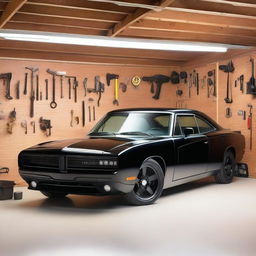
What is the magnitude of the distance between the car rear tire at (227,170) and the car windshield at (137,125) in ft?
4.86

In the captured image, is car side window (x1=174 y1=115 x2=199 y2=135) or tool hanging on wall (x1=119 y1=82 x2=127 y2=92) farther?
tool hanging on wall (x1=119 y1=82 x2=127 y2=92)

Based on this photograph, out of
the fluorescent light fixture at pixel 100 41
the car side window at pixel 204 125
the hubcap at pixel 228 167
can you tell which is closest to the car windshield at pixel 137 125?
the car side window at pixel 204 125

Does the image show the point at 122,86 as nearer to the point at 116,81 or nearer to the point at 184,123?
the point at 116,81

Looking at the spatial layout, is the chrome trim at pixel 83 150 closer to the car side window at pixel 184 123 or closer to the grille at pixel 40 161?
the grille at pixel 40 161

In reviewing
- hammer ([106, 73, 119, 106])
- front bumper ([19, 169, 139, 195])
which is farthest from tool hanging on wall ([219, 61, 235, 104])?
front bumper ([19, 169, 139, 195])

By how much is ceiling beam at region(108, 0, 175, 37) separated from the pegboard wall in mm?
2203

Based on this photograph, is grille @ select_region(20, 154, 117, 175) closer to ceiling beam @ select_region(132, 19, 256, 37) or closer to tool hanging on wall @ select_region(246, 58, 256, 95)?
ceiling beam @ select_region(132, 19, 256, 37)

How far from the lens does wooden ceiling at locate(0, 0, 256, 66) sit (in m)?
5.42

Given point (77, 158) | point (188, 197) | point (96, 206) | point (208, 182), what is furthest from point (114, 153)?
point (208, 182)

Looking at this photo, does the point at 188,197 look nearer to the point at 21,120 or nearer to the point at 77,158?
the point at 77,158

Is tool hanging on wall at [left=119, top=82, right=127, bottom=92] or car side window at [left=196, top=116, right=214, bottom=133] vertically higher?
tool hanging on wall at [left=119, top=82, right=127, bottom=92]

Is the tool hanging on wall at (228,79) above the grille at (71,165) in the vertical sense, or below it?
above

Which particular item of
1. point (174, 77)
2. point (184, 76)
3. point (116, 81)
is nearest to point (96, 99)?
point (116, 81)

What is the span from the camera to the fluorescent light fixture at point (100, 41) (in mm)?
6238
